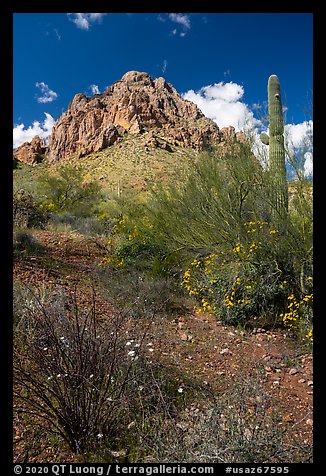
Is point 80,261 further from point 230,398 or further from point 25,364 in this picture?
point 230,398

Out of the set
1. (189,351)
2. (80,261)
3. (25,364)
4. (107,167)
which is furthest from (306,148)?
(107,167)

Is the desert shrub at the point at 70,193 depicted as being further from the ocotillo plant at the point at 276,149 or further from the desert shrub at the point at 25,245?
the ocotillo plant at the point at 276,149

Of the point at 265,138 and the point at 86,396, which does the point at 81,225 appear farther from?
the point at 86,396

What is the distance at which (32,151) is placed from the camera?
5072cm

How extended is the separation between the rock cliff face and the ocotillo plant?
33031mm

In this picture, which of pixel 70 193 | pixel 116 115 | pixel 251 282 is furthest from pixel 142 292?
pixel 116 115

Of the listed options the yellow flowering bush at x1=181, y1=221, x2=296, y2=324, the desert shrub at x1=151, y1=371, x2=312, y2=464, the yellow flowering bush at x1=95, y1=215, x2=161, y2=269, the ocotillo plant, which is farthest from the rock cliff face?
the desert shrub at x1=151, y1=371, x2=312, y2=464

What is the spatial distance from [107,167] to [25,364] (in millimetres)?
32976

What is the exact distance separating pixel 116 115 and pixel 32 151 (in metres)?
14.8

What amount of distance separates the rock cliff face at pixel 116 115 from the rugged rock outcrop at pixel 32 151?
0.21 meters

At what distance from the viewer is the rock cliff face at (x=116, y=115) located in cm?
4281

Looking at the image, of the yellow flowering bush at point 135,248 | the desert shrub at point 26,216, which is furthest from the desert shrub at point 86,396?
the desert shrub at point 26,216

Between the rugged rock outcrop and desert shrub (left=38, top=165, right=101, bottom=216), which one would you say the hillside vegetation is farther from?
the rugged rock outcrop
